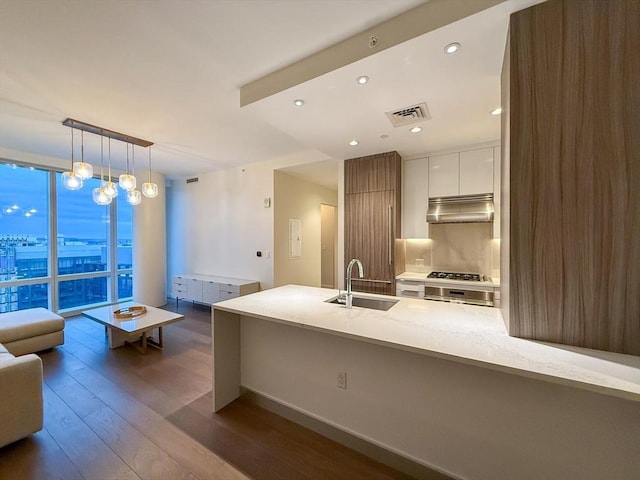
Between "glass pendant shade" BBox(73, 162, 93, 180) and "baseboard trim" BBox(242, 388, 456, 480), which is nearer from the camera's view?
"baseboard trim" BBox(242, 388, 456, 480)

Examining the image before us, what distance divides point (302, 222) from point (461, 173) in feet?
9.91

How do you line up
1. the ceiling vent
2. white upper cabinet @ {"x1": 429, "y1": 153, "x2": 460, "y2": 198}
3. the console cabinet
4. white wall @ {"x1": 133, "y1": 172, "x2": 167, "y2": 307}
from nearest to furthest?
the ceiling vent < white upper cabinet @ {"x1": 429, "y1": 153, "x2": 460, "y2": 198} < the console cabinet < white wall @ {"x1": 133, "y1": 172, "x2": 167, "y2": 307}

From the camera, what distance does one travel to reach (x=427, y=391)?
1.54 metres

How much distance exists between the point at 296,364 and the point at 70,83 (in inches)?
121

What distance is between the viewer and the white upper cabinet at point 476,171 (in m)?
3.24

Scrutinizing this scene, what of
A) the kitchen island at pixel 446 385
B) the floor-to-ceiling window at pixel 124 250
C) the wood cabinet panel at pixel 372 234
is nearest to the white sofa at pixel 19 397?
the kitchen island at pixel 446 385

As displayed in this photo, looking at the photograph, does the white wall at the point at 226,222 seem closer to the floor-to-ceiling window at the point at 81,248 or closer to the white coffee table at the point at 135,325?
the floor-to-ceiling window at the point at 81,248

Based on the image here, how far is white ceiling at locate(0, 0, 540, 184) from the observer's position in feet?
5.08

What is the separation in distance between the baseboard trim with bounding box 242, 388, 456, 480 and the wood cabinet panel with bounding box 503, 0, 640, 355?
0.99 metres

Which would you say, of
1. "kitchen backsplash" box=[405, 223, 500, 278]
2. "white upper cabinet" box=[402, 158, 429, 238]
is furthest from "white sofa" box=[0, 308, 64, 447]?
"kitchen backsplash" box=[405, 223, 500, 278]

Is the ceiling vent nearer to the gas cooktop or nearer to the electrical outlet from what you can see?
the gas cooktop

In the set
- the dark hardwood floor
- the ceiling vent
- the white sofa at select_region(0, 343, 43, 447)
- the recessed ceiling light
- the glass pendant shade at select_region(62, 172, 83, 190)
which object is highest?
the ceiling vent

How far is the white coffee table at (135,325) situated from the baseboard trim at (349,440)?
1556 mm

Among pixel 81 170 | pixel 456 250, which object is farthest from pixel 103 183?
pixel 456 250
